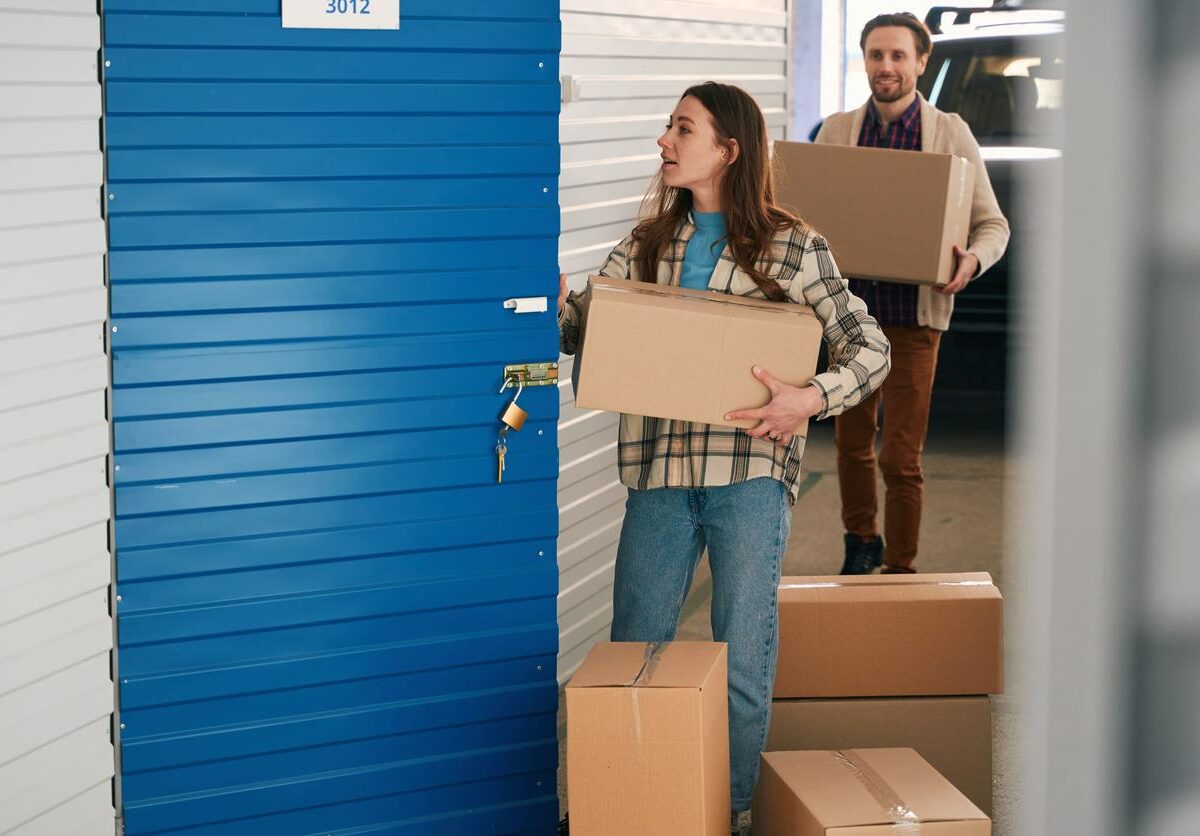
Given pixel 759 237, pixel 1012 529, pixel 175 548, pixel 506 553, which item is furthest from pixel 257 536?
pixel 1012 529

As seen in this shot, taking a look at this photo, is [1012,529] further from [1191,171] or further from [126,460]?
[126,460]

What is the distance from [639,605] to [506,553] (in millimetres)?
312

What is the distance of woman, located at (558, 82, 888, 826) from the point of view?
2.98m

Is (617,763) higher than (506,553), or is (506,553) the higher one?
(506,553)

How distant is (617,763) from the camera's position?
8.68 ft

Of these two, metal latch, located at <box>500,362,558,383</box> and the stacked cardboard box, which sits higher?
metal latch, located at <box>500,362,558,383</box>

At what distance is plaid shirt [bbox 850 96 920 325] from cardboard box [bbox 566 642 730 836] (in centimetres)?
237

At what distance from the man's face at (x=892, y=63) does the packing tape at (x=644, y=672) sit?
2583 millimetres

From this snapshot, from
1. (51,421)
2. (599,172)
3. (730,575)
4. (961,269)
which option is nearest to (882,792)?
(730,575)

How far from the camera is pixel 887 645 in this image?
3457 mm

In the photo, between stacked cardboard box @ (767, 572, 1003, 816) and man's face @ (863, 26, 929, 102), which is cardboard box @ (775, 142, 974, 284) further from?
stacked cardboard box @ (767, 572, 1003, 816)

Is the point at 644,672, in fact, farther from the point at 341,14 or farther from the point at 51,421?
the point at 341,14

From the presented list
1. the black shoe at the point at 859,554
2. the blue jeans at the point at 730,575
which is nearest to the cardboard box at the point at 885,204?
the black shoe at the point at 859,554

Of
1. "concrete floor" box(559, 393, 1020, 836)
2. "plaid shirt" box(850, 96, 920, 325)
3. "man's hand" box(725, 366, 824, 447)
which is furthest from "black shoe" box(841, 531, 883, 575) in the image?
"man's hand" box(725, 366, 824, 447)
